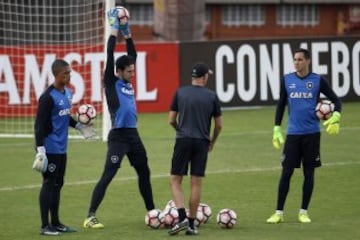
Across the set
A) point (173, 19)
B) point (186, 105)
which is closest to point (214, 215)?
point (186, 105)

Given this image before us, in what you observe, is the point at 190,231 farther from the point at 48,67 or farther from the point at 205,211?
the point at 48,67

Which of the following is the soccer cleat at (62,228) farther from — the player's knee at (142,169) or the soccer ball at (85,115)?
the soccer ball at (85,115)

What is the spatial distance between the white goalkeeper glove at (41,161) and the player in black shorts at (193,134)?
1.57 m

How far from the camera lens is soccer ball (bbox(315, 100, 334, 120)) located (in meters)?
14.5

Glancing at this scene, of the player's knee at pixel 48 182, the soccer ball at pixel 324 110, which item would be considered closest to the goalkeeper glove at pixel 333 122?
the soccer ball at pixel 324 110

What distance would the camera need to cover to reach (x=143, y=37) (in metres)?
41.7

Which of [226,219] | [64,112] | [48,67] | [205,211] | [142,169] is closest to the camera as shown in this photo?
[64,112]

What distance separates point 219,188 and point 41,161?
477 centimetres

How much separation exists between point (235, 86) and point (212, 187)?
35.3 ft

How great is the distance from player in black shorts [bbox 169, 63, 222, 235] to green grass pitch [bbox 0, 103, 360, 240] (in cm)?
43

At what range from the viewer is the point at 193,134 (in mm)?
13383

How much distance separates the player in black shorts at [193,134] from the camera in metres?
13.3

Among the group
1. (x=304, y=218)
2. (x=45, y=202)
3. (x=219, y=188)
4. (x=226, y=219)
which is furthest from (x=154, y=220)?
(x=219, y=188)

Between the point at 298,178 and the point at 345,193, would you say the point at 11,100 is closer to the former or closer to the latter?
the point at 298,178
